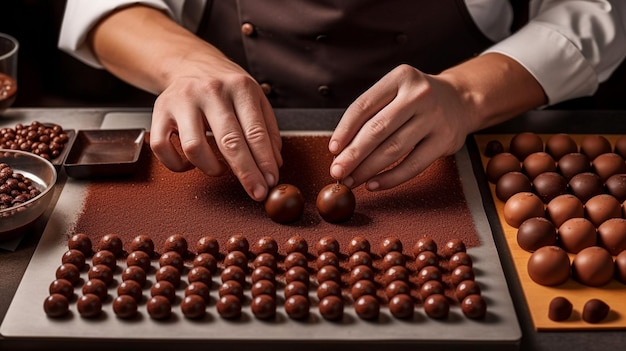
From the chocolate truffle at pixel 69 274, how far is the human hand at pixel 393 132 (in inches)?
17.2

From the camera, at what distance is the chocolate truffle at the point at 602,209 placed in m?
1.35

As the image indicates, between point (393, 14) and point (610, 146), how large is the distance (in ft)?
1.68

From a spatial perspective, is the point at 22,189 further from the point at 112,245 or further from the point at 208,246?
the point at 208,246

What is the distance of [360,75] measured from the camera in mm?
1863

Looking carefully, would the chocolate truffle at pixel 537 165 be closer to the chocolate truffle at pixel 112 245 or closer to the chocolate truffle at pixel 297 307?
the chocolate truffle at pixel 297 307

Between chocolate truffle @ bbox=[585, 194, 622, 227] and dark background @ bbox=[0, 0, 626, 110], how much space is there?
174 centimetres

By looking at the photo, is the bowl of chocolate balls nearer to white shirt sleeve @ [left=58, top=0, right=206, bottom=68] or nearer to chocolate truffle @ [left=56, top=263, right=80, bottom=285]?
chocolate truffle @ [left=56, top=263, right=80, bottom=285]

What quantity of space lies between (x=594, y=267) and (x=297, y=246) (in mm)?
426

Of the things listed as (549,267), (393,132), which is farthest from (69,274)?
(549,267)

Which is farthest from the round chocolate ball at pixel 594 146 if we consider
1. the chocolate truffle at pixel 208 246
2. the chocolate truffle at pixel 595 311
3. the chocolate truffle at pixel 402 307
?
the chocolate truffle at pixel 208 246

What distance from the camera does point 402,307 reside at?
1146 millimetres

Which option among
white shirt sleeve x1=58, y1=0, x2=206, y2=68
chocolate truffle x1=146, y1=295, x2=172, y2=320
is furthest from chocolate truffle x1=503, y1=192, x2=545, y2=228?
white shirt sleeve x1=58, y1=0, x2=206, y2=68

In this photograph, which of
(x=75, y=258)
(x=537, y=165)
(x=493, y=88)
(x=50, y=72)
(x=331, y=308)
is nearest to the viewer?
(x=331, y=308)

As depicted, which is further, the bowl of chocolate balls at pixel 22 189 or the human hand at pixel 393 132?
the human hand at pixel 393 132
